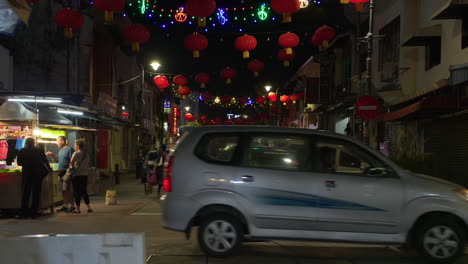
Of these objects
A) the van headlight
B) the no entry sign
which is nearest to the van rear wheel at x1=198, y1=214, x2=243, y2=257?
the van headlight

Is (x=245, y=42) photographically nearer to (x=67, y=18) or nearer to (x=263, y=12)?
(x=263, y=12)

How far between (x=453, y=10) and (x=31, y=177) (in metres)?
11.0

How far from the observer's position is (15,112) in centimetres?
1320

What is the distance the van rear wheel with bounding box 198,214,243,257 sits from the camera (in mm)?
7113

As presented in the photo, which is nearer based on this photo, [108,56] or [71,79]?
[71,79]

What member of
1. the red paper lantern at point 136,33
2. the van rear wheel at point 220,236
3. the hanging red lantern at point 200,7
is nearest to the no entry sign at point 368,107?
the hanging red lantern at point 200,7

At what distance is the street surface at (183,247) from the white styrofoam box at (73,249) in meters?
3.59

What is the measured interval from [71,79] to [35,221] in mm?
13133

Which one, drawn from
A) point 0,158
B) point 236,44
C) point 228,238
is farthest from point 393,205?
point 0,158

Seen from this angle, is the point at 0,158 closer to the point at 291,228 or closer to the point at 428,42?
the point at 291,228

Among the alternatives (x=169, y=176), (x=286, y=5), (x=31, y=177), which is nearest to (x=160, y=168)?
(x=31, y=177)

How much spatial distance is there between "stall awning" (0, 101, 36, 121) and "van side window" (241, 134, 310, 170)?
26.7 ft

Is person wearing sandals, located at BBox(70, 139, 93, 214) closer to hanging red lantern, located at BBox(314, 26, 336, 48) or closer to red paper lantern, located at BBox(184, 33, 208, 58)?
red paper lantern, located at BBox(184, 33, 208, 58)

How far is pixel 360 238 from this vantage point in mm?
7066
